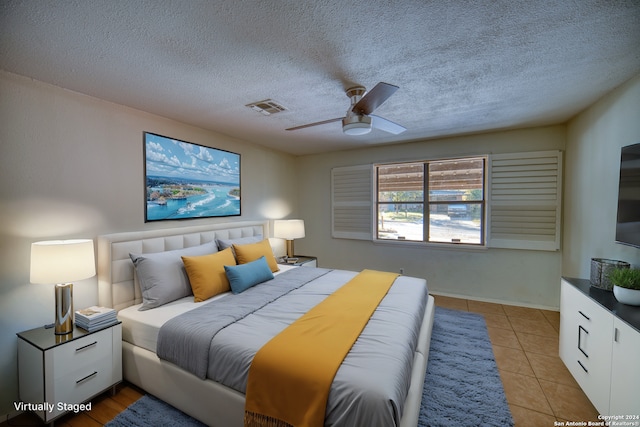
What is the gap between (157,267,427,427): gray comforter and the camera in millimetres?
1286

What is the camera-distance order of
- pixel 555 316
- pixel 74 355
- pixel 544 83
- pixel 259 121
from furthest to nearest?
pixel 555 316, pixel 259 121, pixel 544 83, pixel 74 355

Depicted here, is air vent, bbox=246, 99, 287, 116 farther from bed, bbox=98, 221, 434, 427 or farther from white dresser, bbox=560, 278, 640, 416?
white dresser, bbox=560, 278, 640, 416

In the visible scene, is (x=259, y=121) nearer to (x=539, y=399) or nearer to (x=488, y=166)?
(x=488, y=166)

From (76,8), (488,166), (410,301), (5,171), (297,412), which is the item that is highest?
(76,8)

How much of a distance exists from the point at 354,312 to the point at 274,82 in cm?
193

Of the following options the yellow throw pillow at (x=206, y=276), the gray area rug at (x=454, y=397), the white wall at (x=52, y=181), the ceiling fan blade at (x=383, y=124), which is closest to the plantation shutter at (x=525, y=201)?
the gray area rug at (x=454, y=397)

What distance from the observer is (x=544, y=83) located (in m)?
2.18

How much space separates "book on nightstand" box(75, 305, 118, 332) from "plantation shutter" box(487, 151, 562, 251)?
14.6 ft

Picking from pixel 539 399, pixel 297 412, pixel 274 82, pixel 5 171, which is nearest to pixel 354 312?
pixel 297 412

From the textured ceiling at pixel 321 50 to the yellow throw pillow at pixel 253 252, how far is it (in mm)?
1511

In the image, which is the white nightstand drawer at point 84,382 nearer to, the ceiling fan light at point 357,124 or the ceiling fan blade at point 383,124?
the ceiling fan light at point 357,124

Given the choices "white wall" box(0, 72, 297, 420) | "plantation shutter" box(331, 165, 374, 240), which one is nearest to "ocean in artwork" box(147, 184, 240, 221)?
"white wall" box(0, 72, 297, 420)

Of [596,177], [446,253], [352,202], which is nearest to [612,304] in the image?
[596,177]

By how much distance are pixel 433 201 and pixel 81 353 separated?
4.39 metres
